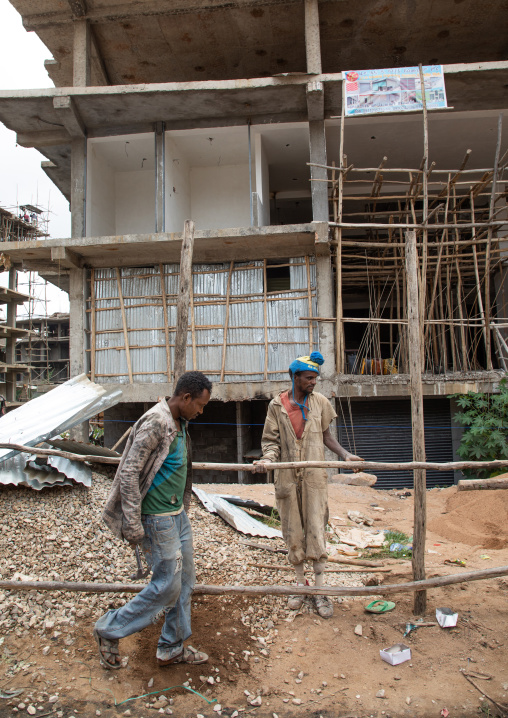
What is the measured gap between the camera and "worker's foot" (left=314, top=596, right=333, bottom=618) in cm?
375

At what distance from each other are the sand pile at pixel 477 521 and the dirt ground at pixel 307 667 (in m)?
1.88

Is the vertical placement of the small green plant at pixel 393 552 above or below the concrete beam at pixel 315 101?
below

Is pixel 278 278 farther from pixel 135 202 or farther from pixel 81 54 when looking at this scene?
pixel 81 54

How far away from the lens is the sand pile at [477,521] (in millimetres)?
6035

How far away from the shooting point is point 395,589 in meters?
3.56

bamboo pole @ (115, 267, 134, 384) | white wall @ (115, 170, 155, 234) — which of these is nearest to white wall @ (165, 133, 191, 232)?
white wall @ (115, 170, 155, 234)

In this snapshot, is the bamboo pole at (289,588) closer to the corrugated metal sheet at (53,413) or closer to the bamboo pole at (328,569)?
the bamboo pole at (328,569)

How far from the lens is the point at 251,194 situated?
414 inches

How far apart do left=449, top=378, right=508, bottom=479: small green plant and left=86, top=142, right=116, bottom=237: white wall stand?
852cm

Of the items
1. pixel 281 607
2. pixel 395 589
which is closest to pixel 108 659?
pixel 281 607

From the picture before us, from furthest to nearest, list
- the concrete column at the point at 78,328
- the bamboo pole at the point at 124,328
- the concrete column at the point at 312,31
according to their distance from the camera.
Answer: the concrete column at the point at 78,328 < the bamboo pole at the point at 124,328 < the concrete column at the point at 312,31

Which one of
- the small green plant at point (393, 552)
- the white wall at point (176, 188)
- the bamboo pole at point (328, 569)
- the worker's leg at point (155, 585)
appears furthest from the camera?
the white wall at point (176, 188)

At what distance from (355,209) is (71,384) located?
1037cm

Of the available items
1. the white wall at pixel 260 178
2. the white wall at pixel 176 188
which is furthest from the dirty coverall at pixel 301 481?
the white wall at pixel 176 188
